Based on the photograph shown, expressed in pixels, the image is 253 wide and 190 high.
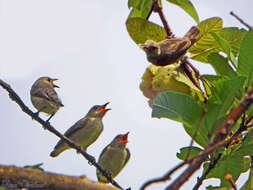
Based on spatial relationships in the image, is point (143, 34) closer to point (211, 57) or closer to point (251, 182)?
point (211, 57)

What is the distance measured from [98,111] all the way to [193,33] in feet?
15.3

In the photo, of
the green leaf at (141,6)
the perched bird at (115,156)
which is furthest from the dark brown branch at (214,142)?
the perched bird at (115,156)

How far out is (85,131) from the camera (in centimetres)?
599

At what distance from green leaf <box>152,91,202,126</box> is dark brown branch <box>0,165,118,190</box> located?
0.57m

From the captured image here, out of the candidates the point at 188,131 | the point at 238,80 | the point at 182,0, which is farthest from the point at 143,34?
the point at 238,80

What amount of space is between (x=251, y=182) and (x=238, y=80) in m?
0.67

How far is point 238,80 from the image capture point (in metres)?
1.45

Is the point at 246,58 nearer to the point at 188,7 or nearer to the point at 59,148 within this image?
the point at 188,7

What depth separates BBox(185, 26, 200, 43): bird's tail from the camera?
193cm

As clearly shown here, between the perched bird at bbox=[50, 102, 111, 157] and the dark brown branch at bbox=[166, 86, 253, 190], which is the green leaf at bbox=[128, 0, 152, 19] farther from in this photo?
the perched bird at bbox=[50, 102, 111, 157]

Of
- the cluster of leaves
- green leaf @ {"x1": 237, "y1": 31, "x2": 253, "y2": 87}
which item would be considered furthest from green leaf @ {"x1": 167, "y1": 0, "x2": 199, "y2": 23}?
green leaf @ {"x1": 237, "y1": 31, "x2": 253, "y2": 87}

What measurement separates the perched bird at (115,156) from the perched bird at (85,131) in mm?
270

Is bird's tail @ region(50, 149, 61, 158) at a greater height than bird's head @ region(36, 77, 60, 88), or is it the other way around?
bird's head @ region(36, 77, 60, 88)

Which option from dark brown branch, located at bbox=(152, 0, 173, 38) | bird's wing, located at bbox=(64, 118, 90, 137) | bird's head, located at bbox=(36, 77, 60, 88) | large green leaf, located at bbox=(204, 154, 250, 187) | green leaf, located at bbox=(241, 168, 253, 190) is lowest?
green leaf, located at bbox=(241, 168, 253, 190)
